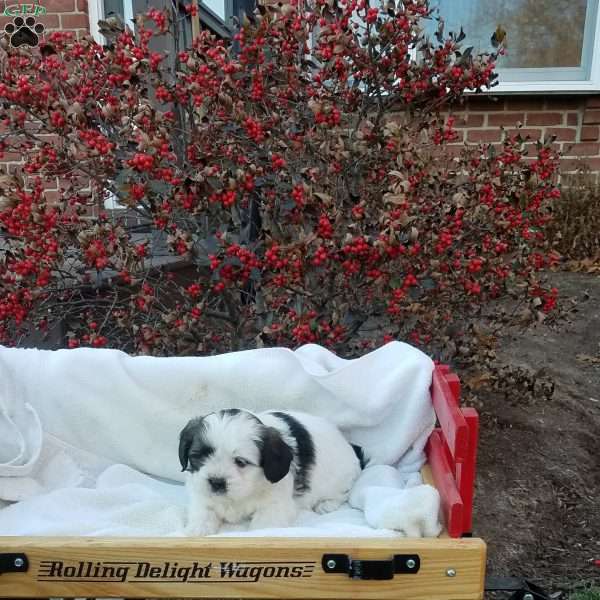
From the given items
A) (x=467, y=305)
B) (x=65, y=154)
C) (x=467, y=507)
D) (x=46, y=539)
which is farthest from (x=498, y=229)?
(x=46, y=539)

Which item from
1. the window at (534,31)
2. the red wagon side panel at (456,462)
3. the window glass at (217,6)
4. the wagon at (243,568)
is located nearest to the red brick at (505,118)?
the window at (534,31)

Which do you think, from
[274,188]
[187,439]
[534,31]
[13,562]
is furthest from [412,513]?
[534,31]

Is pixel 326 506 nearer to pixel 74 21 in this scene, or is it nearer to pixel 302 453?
pixel 302 453

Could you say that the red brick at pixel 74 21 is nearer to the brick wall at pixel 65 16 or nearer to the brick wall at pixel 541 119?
the brick wall at pixel 65 16

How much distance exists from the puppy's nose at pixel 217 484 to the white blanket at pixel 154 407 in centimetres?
37

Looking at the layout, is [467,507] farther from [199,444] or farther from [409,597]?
[199,444]

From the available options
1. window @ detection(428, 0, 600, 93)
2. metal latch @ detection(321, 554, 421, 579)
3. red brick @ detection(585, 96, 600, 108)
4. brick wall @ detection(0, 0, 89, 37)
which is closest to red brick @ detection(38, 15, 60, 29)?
brick wall @ detection(0, 0, 89, 37)

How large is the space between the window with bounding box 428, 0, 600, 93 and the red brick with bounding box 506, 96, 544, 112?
0.24 metres

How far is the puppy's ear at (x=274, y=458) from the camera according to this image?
2.00 metres

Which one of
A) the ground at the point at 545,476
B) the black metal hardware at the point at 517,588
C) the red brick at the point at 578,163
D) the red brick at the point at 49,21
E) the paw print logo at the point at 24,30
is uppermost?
the red brick at the point at 49,21

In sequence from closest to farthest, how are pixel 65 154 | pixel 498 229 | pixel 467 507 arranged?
pixel 467 507
pixel 65 154
pixel 498 229

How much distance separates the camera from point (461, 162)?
3.35m

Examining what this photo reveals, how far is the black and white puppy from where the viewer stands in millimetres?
1999

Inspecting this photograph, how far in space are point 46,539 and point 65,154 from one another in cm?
168
